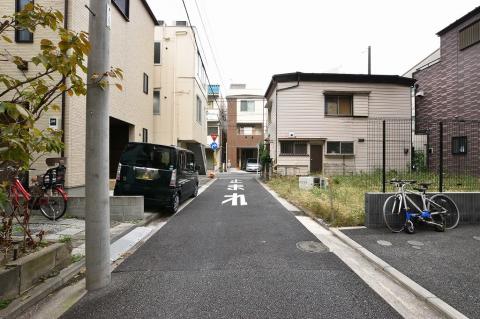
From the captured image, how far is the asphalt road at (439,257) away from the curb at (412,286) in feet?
0.28

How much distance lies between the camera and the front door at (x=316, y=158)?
1848 centimetres

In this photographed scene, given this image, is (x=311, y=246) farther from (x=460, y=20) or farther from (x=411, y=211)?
(x=460, y=20)

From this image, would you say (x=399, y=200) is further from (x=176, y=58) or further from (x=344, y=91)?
(x=176, y=58)

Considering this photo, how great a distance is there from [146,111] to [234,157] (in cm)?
2335

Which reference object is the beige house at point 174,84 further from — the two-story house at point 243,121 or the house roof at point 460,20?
the two-story house at point 243,121

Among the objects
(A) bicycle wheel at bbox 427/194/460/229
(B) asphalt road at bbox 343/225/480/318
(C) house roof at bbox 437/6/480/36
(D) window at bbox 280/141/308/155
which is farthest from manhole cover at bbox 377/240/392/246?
(C) house roof at bbox 437/6/480/36

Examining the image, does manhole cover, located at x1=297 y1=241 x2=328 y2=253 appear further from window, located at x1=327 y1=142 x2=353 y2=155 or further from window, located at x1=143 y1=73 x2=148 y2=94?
window, located at x1=327 y1=142 x2=353 y2=155

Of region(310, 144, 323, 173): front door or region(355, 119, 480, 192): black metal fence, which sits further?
region(310, 144, 323, 173): front door

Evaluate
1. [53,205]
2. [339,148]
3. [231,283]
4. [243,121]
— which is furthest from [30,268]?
[243,121]

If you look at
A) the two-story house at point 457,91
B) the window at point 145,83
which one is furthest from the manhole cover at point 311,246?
the window at point 145,83

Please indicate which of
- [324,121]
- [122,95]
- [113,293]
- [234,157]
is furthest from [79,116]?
[234,157]

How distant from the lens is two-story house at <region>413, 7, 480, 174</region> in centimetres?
1412

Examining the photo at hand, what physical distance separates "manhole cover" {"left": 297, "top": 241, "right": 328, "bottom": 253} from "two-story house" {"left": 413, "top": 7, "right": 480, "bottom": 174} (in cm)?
1044

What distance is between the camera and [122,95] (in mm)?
11250
